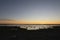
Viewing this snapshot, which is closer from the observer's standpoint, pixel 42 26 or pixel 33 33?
pixel 33 33

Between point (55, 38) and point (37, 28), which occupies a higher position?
point (37, 28)

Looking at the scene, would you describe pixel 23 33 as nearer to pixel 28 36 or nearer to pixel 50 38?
pixel 28 36

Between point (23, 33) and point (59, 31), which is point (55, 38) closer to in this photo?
point (59, 31)

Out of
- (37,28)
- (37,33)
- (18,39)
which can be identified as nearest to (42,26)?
(37,28)

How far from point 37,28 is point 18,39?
10.5 ft

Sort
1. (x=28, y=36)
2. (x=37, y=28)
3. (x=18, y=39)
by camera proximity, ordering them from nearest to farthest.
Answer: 1. (x=18, y=39)
2. (x=28, y=36)
3. (x=37, y=28)

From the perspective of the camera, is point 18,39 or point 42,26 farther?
point 42,26

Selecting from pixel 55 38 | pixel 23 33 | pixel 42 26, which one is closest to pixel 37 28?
pixel 42 26

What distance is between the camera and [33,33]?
11914 millimetres

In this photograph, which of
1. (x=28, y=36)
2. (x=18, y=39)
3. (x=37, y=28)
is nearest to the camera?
(x=18, y=39)

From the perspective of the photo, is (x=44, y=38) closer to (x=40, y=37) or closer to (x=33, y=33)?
(x=40, y=37)

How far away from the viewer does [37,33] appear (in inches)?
467

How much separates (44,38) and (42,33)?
97 cm

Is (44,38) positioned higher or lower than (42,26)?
lower
